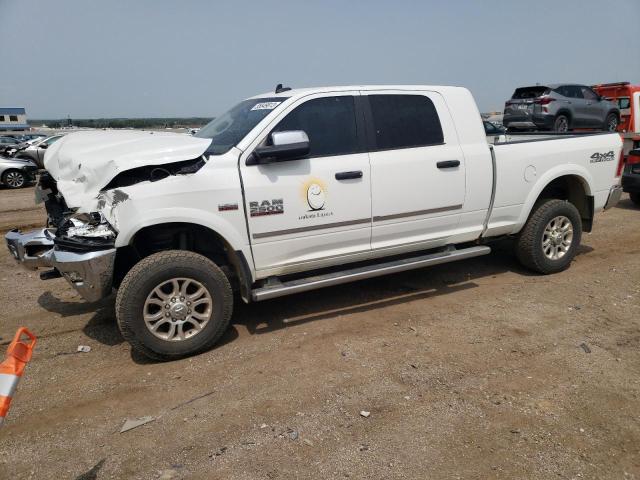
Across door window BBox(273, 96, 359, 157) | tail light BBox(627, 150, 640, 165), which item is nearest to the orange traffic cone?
door window BBox(273, 96, 359, 157)

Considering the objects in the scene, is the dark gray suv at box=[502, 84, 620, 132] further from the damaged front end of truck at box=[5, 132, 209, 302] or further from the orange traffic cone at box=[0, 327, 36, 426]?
the orange traffic cone at box=[0, 327, 36, 426]

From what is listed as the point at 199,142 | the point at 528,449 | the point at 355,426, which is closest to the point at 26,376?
the point at 199,142

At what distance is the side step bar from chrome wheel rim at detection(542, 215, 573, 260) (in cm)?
100

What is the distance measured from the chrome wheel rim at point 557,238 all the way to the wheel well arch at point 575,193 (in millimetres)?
312

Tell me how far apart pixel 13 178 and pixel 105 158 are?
13.8m

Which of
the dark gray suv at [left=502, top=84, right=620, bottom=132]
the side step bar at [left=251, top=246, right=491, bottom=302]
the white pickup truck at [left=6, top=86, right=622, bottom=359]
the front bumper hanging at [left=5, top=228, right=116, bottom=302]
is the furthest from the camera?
the dark gray suv at [left=502, top=84, right=620, bottom=132]

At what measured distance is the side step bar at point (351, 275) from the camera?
3.90m

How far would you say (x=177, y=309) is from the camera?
12.0ft

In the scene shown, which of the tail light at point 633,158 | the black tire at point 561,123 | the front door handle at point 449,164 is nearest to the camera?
the front door handle at point 449,164

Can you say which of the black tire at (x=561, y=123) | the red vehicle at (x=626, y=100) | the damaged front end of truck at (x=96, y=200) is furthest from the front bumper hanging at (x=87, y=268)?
the red vehicle at (x=626, y=100)

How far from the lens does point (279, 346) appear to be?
12.9 feet

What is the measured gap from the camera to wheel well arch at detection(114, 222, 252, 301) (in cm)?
376

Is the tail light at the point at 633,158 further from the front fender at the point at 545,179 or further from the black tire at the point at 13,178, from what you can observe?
the black tire at the point at 13,178

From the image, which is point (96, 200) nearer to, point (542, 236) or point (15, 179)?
point (542, 236)
